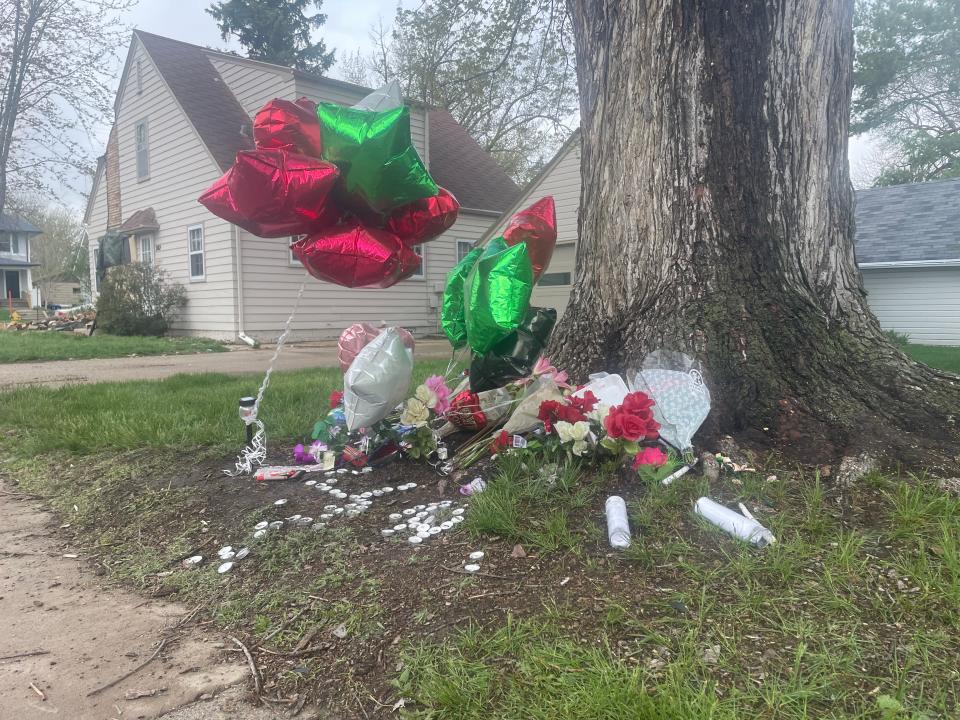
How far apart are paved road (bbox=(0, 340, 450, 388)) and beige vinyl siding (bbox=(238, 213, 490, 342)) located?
57.4 inches

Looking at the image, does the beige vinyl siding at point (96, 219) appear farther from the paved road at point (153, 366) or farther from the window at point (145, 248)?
the paved road at point (153, 366)

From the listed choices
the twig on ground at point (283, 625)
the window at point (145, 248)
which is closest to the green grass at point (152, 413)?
the twig on ground at point (283, 625)

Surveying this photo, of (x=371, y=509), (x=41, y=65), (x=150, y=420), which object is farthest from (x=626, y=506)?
(x=41, y=65)

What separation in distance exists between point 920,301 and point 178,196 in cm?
1645

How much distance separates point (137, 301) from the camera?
12492 millimetres

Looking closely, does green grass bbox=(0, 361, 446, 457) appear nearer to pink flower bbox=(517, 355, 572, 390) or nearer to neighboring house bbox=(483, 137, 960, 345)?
pink flower bbox=(517, 355, 572, 390)

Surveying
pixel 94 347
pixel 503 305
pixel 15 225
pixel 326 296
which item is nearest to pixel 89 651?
pixel 503 305

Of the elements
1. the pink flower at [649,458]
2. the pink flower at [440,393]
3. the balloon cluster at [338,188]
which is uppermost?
the balloon cluster at [338,188]

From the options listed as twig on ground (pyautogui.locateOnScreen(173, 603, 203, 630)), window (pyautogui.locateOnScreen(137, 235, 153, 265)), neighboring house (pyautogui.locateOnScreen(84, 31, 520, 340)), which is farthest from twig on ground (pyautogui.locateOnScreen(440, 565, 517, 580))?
window (pyautogui.locateOnScreen(137, 235, 153, 265))

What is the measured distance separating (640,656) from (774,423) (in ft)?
4.07

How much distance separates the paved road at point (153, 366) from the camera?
697 cm

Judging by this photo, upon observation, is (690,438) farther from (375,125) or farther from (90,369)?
(90,369)

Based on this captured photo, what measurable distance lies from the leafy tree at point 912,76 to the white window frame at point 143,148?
2025 centimetres

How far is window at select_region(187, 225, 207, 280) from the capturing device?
40.9ft
